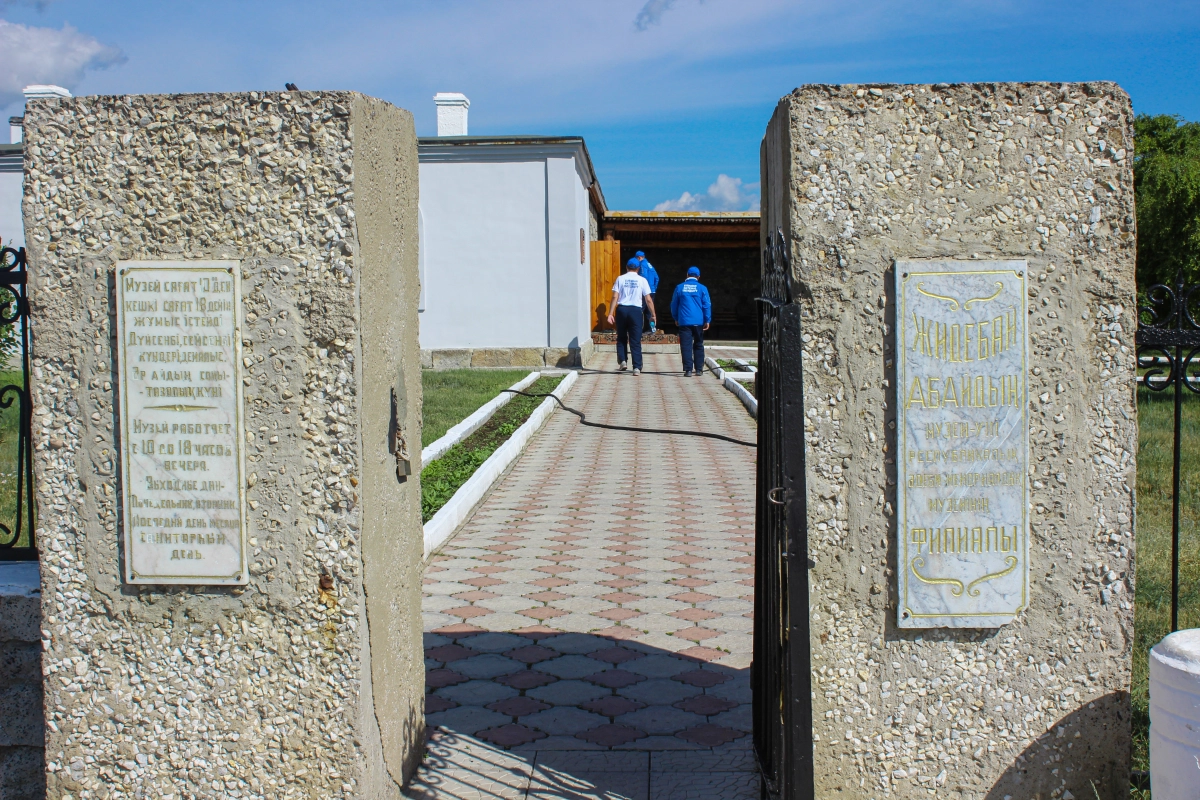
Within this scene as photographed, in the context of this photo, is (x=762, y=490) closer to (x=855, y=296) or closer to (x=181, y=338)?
(x=855, y=296)

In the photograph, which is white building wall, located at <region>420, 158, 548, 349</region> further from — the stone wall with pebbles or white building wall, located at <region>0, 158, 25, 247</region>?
the stone wall with pebbles

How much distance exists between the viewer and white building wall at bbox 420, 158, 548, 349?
16094mm

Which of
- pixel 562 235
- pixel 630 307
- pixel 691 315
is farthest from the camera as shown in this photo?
pixel 562 235

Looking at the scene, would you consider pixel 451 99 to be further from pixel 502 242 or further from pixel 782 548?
pixel 782 548

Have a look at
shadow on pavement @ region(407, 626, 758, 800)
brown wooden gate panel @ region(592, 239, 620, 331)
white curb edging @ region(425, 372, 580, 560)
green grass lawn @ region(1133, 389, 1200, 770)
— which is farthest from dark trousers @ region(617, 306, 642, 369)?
shadow on pavement @ region(407, 626, 758, 800)

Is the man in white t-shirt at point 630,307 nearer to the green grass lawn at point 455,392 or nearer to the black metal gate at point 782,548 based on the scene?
the green grass lawn at point 455,392

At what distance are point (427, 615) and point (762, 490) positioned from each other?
7.83ft

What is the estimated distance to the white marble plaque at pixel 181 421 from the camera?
103 inches

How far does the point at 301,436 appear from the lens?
103 inches

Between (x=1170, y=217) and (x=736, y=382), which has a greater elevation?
(x=1170, y=217)

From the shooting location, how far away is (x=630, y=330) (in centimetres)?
1522

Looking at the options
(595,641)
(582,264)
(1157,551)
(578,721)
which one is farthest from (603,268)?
(578,721)

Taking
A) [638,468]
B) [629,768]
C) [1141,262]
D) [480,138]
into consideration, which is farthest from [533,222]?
[629,768]

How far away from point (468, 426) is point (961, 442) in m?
7.32
